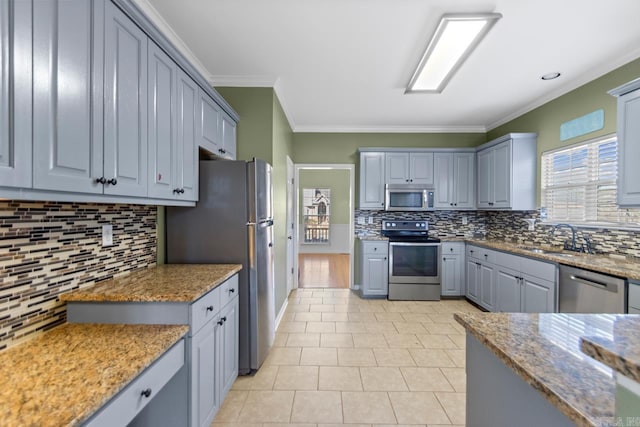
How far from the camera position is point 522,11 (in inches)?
73.9

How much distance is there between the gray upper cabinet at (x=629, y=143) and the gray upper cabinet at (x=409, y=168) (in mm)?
2428

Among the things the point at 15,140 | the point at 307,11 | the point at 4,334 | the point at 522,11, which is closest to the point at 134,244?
the point at 4,334

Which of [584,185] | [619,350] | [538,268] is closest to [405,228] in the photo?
[538,268]

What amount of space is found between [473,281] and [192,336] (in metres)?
3.74

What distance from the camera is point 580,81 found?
9.25ft

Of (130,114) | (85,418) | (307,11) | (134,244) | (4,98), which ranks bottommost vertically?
(85,418)

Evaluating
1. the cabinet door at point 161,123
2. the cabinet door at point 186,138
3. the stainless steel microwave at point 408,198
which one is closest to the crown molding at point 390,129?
the stainless steel microwave at point 408,198

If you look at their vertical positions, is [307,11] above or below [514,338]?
above

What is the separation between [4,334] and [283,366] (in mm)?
1806

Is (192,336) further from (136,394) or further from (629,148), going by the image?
(629,148)

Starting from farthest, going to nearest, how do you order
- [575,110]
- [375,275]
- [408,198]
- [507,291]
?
[408,198] < [375,275] < [507,291] < [575,110]

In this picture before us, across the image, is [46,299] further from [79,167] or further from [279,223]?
[279,223]

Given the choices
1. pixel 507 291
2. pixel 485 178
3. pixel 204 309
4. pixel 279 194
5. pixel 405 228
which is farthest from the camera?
pixel 405 228

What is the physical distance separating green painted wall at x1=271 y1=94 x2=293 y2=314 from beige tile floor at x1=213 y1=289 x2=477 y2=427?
1.51ft
